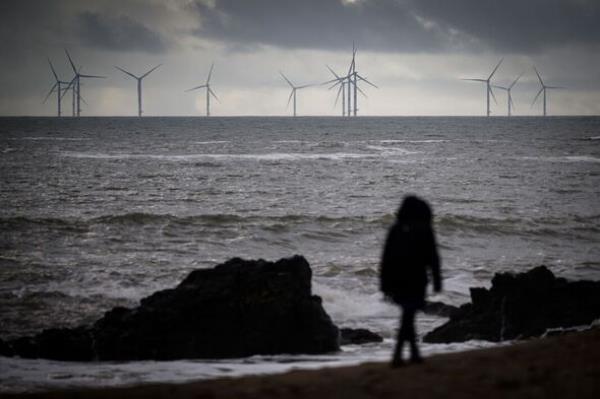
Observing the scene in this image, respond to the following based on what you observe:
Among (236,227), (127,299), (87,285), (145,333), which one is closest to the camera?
(145,333)

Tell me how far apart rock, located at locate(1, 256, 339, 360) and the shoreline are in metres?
3.14

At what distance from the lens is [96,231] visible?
29359 millimetres

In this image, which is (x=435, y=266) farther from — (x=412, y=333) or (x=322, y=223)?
(x=322, y=223)

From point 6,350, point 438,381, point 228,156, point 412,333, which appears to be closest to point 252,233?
point 6,350

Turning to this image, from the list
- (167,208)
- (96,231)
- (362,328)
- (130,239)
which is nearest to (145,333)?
(362,328)

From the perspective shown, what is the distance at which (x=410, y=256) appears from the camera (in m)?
9.09

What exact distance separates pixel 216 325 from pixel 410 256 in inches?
218

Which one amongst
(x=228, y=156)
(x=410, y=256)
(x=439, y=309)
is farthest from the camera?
(x=228, y=156)

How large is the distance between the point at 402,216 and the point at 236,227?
2212 cm

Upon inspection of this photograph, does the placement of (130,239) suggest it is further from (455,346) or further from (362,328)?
(455,346)

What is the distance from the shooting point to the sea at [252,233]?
1532cm

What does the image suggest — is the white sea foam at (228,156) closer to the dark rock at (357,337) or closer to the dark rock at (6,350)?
the dark rock at (357,337)

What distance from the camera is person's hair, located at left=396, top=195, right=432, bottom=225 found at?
29.9 ft

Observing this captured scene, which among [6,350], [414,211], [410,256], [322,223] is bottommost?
[6,350]
